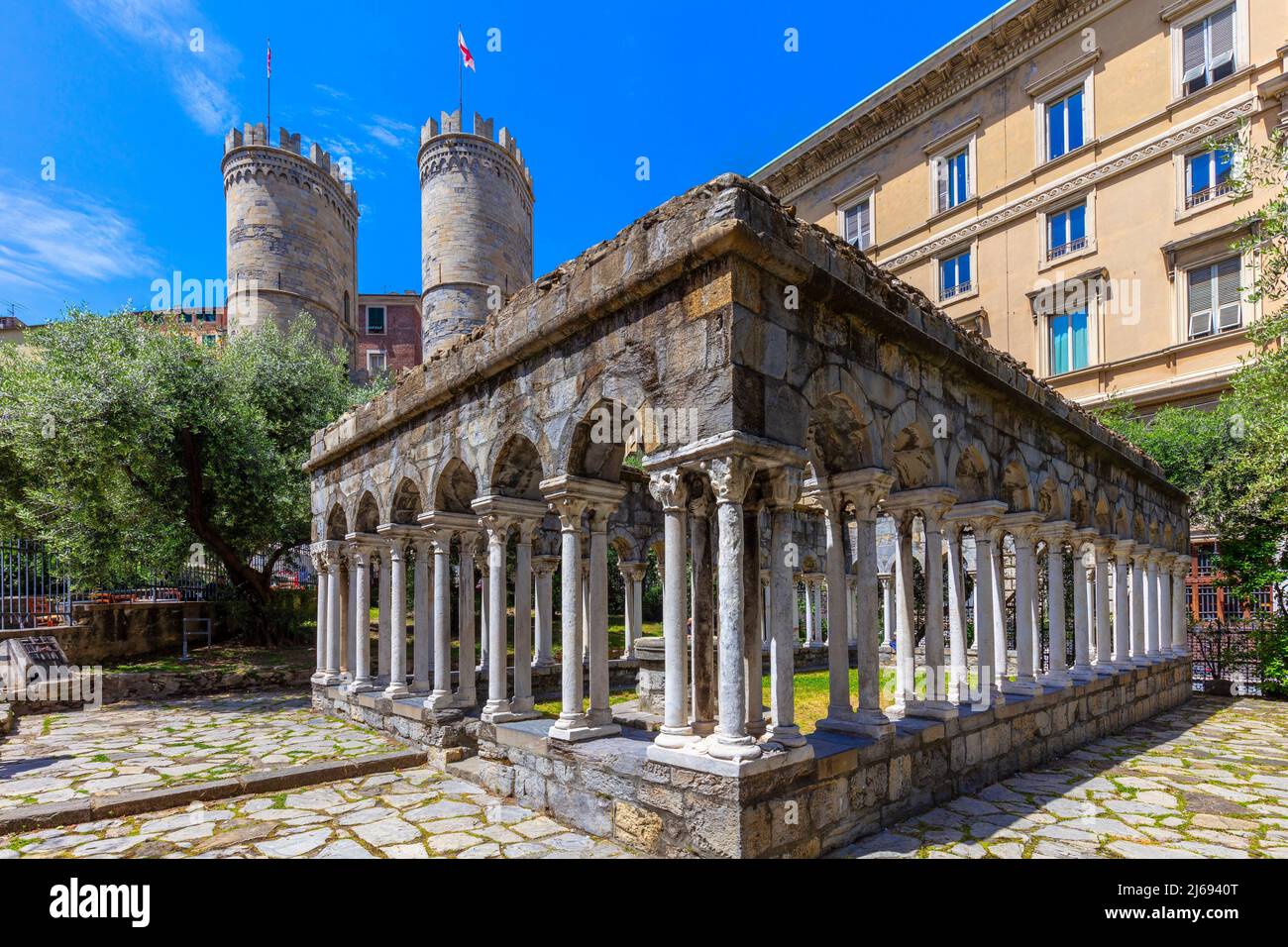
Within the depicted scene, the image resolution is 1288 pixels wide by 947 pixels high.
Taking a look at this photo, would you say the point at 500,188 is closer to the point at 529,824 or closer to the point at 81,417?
the point at 81,417

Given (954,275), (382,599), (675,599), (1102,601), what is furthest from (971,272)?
(675,599)

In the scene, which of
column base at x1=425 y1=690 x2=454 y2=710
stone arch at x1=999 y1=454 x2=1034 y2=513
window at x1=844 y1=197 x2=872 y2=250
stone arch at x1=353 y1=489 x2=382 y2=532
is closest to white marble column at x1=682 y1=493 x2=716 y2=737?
column base at x1=425 y1=690 x2=454 y2=710

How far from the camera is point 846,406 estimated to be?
224 inches

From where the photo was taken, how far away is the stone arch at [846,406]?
5246 millimetres

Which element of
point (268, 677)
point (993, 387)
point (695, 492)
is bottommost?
point (268, 677)

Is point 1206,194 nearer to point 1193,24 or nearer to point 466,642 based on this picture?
point 1193,24

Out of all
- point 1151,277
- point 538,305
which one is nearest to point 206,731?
point 538,305

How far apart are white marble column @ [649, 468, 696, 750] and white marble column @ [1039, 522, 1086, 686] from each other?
5816 millimetres

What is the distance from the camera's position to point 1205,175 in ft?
59.6

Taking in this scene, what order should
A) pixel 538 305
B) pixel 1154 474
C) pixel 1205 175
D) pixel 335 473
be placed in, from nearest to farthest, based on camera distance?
1. pixel 538 305
2. pixel 335 473
3. pixel 1154 474
4. pixel 1205 175

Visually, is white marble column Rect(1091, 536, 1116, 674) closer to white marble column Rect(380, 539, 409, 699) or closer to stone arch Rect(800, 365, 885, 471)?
stone arch Rect(800, 365, 885, 471)

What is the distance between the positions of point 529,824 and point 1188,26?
23.6 meters

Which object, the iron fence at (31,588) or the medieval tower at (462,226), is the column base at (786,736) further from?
the medieval tower at (462,226)

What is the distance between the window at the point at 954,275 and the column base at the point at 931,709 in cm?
1993
